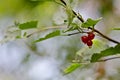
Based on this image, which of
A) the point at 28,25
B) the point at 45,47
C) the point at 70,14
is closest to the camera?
the point at 70,14

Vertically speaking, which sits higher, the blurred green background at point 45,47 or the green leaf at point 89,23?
the green leaf at point 89,23

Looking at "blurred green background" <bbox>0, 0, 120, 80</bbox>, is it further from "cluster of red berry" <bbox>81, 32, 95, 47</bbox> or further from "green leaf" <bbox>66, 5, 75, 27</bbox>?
"green leaf" <bbox>66, 5, 75, 27</bbox>

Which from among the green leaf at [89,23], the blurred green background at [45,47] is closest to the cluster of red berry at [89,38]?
the green leaf at [89,23]

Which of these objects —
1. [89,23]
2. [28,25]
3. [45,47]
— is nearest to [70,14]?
[89,23]

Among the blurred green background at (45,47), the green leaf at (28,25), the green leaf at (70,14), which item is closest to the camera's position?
the green leaf at (70,14)

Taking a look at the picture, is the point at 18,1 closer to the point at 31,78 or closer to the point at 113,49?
the point at 31,78

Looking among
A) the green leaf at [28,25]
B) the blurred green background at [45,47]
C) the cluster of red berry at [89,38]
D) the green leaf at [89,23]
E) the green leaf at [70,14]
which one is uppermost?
the green leaf at [70,14]

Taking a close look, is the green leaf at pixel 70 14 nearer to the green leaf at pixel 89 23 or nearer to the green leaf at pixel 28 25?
the green leaf at pixel 89 23

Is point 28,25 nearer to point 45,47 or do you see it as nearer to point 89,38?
point 89,38

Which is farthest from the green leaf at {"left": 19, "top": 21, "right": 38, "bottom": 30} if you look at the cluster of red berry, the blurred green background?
the blurred green background

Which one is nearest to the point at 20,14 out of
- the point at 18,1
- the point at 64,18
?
the point at 18,1

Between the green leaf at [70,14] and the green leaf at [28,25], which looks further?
the green leaf at [28,25]
